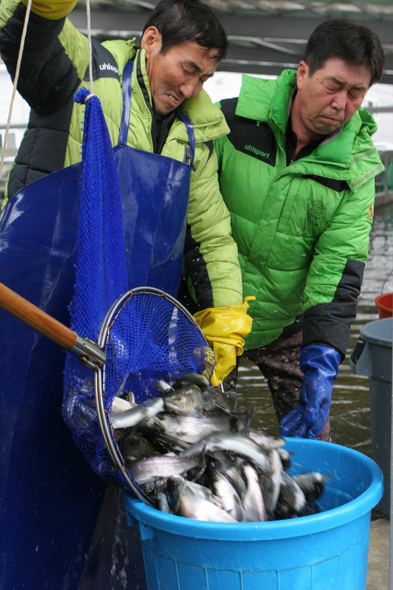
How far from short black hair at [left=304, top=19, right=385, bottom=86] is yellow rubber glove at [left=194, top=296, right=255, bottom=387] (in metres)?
1.06

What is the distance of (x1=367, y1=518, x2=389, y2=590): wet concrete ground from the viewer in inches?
100.0

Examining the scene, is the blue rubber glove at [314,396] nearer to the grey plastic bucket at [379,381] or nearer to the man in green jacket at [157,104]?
the man in green jacket at [157,104]

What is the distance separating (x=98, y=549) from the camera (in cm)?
203

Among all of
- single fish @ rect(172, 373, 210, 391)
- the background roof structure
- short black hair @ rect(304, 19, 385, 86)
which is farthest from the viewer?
the background roof structure

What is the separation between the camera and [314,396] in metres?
2.35

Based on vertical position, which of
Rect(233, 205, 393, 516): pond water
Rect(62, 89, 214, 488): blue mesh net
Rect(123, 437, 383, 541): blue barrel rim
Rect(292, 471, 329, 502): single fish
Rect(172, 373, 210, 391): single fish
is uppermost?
Rect(62, 89, 214, 488): blue mesh net

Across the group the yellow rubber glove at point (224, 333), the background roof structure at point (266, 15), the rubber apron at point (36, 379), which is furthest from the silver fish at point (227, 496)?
the background roof structure at point (266, 15)

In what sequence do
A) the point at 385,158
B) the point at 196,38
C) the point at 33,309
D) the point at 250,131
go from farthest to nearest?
1. the point at 385,158
2. the point at 250,131
3. the point at 196,38
4. the point at 33,309

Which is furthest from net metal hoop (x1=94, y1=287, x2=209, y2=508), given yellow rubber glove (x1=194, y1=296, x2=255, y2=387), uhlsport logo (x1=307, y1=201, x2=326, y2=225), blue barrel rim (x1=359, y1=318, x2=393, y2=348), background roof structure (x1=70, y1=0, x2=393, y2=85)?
background roof structure (x1=70, y1=0, x2=393, y2=85)

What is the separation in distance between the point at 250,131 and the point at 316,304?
2.78 feet

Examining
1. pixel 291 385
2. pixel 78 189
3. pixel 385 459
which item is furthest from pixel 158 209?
pixel 385 459

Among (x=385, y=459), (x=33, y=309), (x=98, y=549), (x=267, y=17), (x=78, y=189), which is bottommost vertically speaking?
(x=385, y=459)

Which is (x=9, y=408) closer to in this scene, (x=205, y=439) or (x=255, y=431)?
(x=205, y=439)

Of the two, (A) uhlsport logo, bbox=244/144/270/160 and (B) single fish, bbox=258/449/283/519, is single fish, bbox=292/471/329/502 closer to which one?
(B) single fish, bbox=258/449/283/519
